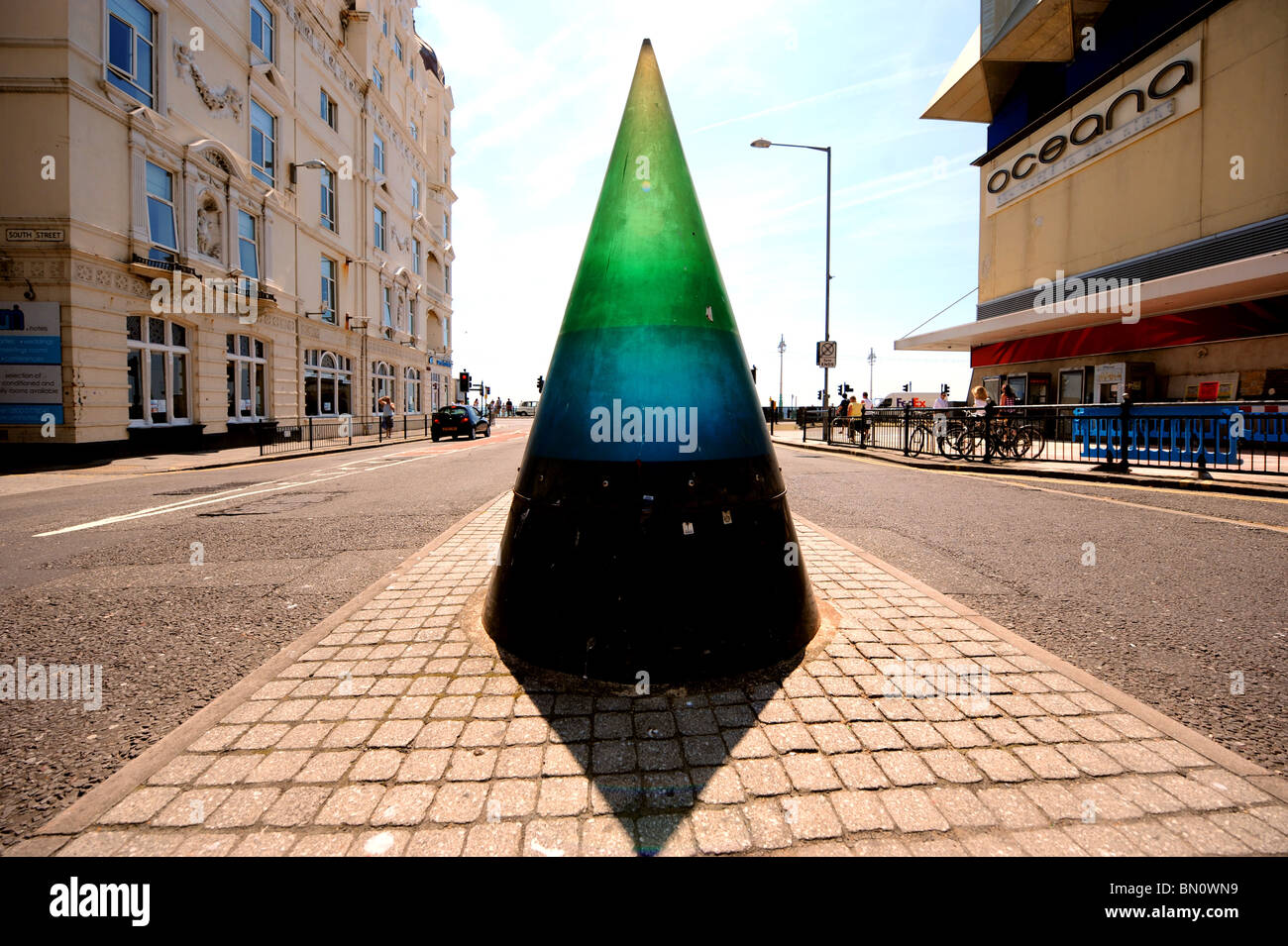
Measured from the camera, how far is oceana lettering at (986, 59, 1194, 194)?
674 inches

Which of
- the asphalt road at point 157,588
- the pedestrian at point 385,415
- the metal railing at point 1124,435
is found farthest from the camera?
the pedestrian at point 385,415

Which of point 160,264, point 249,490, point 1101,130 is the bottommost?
point 249,490

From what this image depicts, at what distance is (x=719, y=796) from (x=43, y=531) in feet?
27.0

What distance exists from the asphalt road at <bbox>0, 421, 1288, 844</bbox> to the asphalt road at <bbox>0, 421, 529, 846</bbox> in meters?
0.02

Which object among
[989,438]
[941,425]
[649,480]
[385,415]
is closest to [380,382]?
[385,415]

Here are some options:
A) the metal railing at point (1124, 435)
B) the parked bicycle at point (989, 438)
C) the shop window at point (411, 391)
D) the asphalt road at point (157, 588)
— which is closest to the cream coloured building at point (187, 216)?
the shop window at point (411, 391)

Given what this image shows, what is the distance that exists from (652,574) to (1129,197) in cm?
2462

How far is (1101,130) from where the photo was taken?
1988 cm

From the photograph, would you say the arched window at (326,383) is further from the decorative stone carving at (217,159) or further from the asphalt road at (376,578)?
the asphalt road at (376,578)

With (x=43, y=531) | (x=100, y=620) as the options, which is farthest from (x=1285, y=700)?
(x=43, y=531)

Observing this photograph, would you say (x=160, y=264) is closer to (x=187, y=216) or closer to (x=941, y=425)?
(x=187, y=216)

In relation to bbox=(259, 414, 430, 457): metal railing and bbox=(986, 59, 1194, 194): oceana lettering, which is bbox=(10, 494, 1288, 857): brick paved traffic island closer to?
bbox=(259, 414, 430, 457): metal railing

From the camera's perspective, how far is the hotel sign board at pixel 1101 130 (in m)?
17.0
